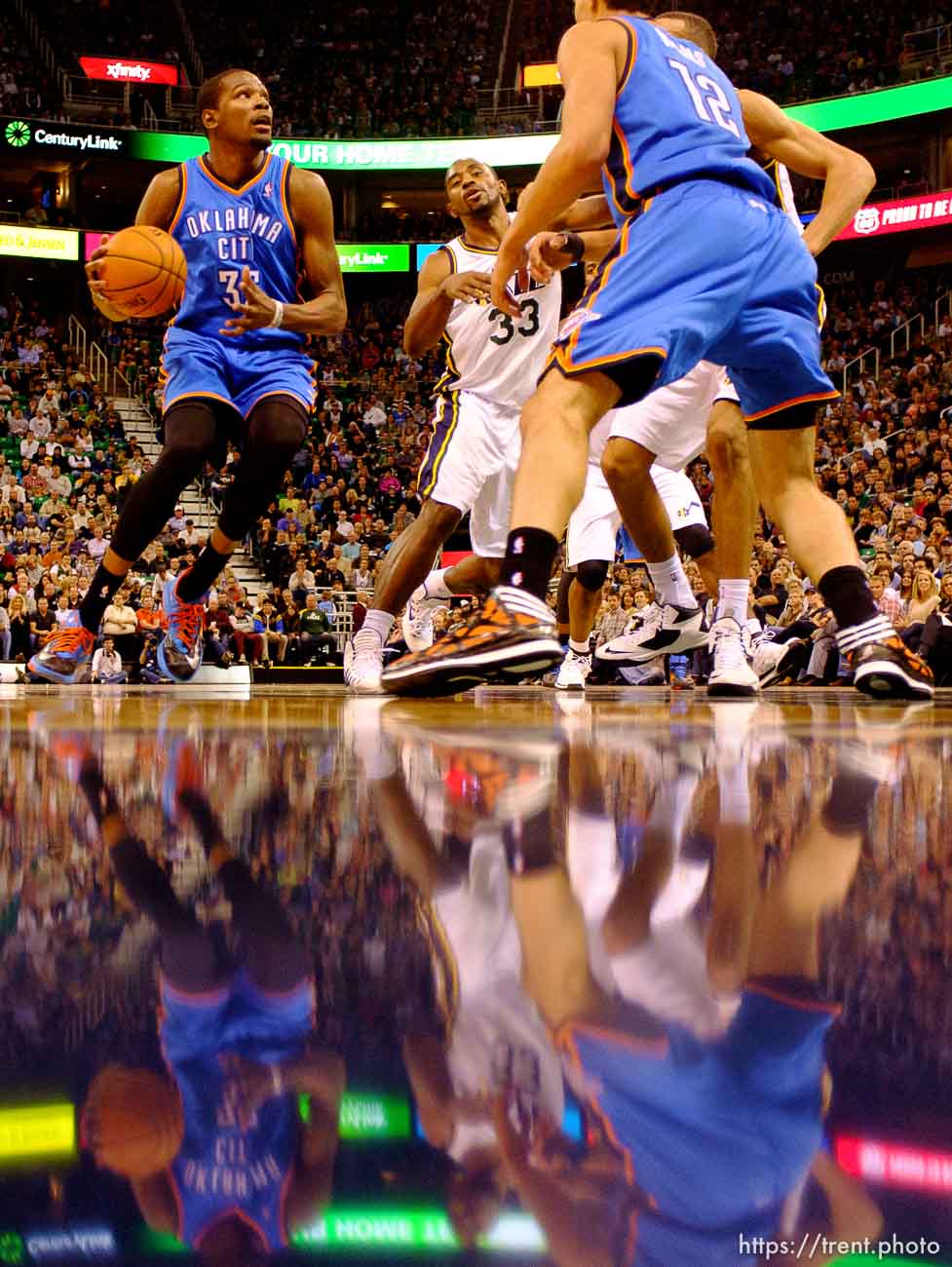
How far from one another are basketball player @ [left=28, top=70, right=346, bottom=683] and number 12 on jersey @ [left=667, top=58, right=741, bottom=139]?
1.54 m

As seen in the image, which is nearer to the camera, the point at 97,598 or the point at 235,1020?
the point at 235,1020

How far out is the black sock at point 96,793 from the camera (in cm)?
73

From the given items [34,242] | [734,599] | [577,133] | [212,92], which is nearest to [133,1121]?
[577,133]

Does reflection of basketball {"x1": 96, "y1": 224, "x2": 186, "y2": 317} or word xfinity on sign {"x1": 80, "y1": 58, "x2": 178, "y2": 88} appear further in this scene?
word xfinity on sign {"x1": 80, "y1": 58, "x2": 178, "y2": 88}

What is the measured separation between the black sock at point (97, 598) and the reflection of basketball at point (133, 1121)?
3488 mm

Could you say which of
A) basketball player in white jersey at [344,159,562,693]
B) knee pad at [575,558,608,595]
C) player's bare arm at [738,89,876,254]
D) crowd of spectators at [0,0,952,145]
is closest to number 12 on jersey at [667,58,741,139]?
player's bare arm at [738,89,876,254]

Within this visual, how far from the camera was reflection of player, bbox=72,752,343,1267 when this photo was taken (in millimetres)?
207

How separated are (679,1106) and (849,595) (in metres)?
2.04

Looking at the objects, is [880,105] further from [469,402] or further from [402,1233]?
[402,1233]

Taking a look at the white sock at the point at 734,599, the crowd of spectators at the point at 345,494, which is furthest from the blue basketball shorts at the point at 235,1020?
the crowd of spectators at the point at 345,494

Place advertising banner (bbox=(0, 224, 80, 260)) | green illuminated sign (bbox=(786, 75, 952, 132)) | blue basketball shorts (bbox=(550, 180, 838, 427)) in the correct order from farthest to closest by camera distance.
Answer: advertising banner (bbox=(0, 224, 80, 260)), green illuminated sign (bbox=(786, 75, 952, 132)), blue basketball shorts (bbox=(550, 180, 838, 427))

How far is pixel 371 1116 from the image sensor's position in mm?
240

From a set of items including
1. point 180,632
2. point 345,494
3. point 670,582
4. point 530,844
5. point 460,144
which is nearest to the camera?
point 530,844

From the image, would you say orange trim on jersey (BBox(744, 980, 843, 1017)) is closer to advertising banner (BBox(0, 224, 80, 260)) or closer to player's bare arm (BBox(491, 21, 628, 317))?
player's bare arm (BBox(491, 21, 628, 317))
